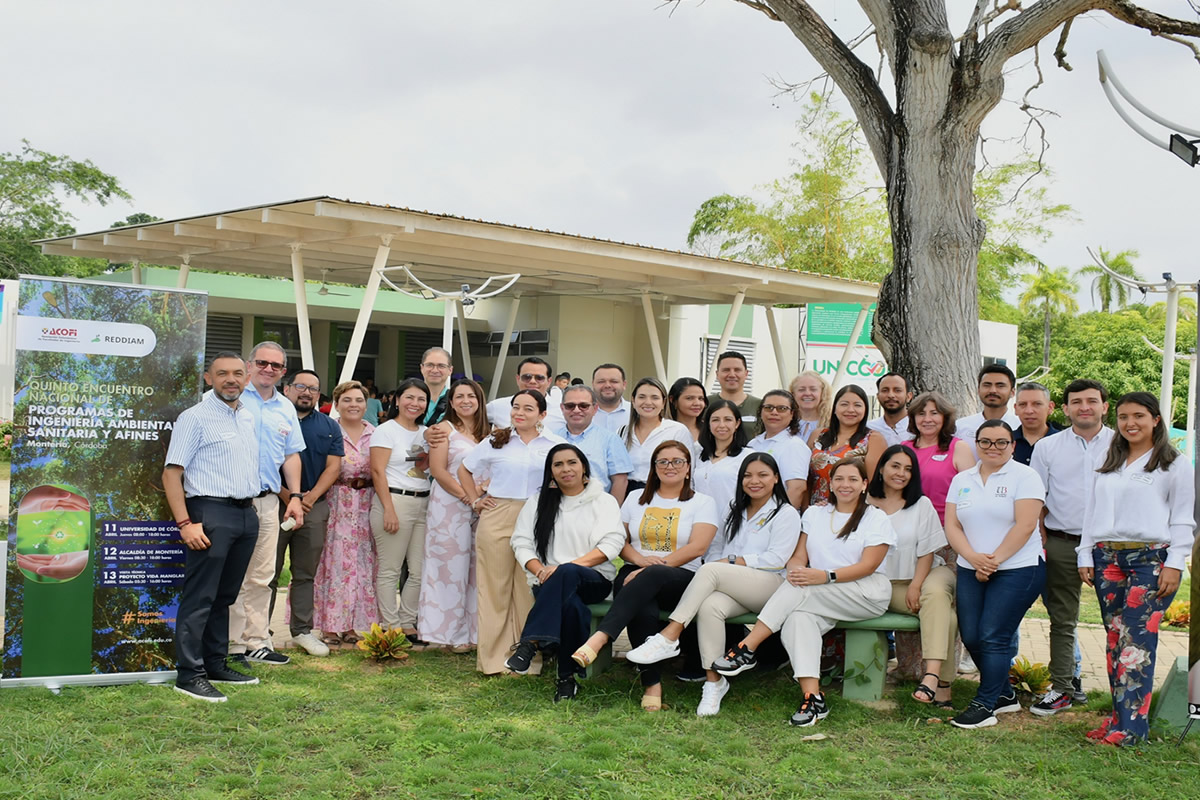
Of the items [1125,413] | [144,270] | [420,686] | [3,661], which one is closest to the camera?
[1125,413]

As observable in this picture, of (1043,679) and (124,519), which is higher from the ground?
(124,519)

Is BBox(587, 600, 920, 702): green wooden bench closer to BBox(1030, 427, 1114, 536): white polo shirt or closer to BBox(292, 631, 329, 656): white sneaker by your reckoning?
BBox(1030, 427, 1114, 536): white polo shirt

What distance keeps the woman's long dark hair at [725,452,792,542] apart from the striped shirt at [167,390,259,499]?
252cm

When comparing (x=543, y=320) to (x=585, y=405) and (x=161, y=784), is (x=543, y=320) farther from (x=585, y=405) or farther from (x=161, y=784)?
(x=161, y=784)

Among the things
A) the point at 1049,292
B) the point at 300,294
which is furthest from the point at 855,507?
the point at 1049,292

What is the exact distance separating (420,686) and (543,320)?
1609 centimetres

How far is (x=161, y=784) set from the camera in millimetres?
4039

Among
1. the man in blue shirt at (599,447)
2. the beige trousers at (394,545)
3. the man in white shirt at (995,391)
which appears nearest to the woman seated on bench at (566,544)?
the man in blue shirt at (599,447)

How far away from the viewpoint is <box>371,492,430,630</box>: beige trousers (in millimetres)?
6367

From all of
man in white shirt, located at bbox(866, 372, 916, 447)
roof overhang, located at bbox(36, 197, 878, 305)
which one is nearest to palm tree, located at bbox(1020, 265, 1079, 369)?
roof overhang, located at bbox(36, 197, 878, 305)

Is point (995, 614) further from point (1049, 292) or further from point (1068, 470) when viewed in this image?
point (1049, 292)

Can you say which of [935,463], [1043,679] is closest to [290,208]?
[935,463]

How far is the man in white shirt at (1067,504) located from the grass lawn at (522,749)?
243mm

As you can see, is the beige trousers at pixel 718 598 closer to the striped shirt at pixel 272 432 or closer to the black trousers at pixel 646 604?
the black trousers at pixel 646 604
